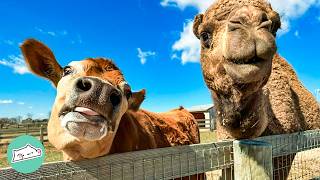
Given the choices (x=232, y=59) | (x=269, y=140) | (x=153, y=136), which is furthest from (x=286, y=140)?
(x=153, y=136)

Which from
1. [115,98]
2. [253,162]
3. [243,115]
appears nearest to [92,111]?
[115,98]

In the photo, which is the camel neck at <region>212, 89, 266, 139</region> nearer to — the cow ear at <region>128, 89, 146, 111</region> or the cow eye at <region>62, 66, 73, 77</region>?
the cow ear at <region>128, 89, 146, 111</region>

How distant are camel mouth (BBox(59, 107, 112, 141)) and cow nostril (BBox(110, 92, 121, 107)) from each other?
0.72 ft

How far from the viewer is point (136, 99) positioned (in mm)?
4508

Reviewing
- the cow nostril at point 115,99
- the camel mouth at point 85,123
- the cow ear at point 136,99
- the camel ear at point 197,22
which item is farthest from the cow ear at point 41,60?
the camel ear at point 197,22

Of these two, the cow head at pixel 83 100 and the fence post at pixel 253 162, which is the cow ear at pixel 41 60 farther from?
the fence post at pixel 253 162

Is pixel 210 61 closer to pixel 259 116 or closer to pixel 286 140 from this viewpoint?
pixel 259 116

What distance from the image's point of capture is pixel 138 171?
104 inches

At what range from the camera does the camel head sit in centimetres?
390

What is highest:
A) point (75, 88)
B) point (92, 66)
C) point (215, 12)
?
point (215, 12)

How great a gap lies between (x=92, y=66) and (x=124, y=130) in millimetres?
952

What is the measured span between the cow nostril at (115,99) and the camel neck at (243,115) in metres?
1.79

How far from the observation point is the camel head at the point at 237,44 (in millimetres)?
3900

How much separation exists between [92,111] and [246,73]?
179 centimetres
